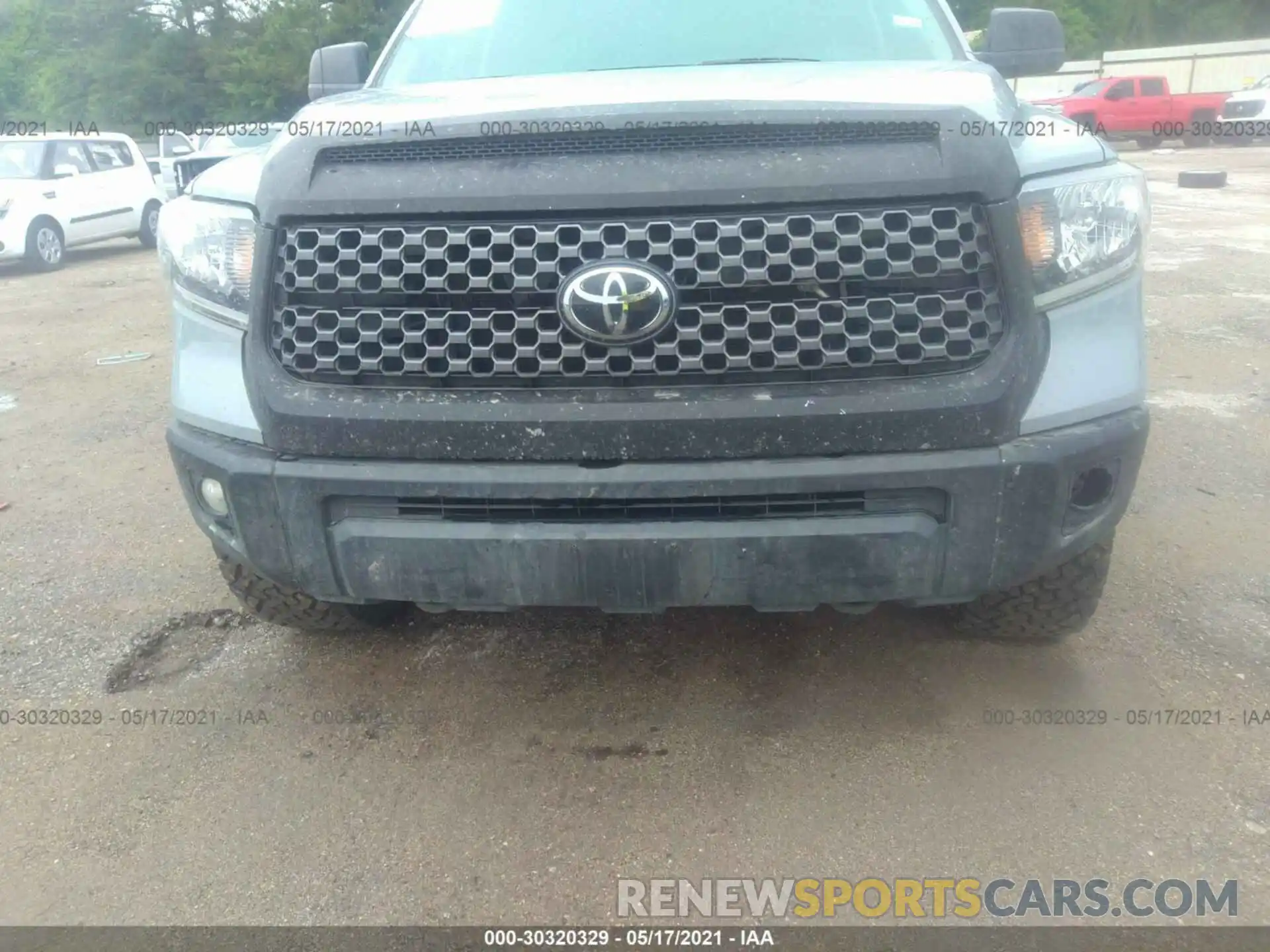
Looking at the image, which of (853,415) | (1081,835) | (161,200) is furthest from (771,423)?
→ (161,200)

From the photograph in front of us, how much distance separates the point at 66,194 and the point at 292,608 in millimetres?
11983

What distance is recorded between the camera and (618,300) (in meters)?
2.00

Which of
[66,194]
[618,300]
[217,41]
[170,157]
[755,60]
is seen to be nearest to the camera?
[618,300]

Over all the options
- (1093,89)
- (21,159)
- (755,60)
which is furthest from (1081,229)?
(1093,89)

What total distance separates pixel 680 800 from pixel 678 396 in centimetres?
93

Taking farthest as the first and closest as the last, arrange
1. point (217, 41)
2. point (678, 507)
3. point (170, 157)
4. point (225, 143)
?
point (217, 41) < point (170, 157) < point (225, 143) < point (678, 507)

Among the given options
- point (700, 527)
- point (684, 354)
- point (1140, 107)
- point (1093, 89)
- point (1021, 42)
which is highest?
point (1021, 42)

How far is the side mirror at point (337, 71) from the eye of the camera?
364 cm

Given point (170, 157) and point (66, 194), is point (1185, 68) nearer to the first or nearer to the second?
point (170, 157)

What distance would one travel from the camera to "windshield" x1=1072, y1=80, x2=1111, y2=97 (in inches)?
1014

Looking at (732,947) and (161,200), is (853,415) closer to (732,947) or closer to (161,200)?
(732,947)

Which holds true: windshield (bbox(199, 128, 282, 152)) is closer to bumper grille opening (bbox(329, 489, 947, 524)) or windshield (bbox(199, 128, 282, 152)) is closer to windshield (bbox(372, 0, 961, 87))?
windshield (bbox(372, 0, 961, 87))

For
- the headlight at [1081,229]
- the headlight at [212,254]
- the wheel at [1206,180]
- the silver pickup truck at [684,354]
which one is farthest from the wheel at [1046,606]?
the wheel at [1206,180]

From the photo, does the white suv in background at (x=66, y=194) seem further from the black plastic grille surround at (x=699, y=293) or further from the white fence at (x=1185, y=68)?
the white fence at (x=1185, y=68)
